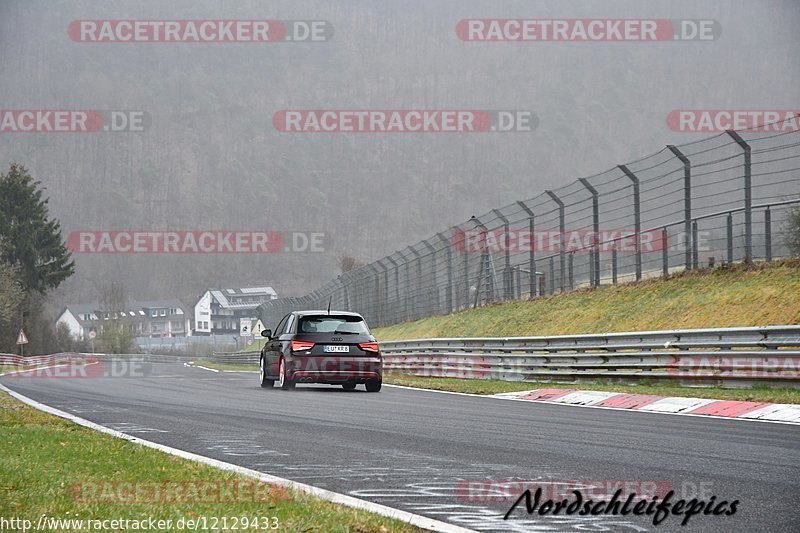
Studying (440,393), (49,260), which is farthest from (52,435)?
(49,260)

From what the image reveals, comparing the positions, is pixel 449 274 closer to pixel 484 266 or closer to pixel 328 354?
pixel 484 266

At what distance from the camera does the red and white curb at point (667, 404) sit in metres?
11.9

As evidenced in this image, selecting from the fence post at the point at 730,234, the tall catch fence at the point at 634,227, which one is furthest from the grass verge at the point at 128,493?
the fence post at the point at 730,234

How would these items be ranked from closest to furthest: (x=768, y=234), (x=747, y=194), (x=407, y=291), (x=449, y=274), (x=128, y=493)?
1. (x=128, y=493)
2. (x=747, y=194)
3. (x=768, y=234)
4. (x=449, y=274)
5. (x=407, y=291)

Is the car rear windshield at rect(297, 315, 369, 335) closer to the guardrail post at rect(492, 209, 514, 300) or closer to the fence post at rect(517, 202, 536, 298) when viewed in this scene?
the fence post at rect(517, 202, 536, 298)

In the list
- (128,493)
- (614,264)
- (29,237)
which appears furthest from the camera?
(29,237)

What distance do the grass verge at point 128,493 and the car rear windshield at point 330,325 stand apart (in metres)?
10.3

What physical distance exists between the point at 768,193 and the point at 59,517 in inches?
652

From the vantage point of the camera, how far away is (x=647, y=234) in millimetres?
22719

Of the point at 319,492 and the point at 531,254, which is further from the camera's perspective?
the point at 531,254

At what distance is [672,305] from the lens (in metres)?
21.5

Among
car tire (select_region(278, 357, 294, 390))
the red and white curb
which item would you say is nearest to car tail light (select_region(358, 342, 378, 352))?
car tire (select_region(278, 357, 294, 390))

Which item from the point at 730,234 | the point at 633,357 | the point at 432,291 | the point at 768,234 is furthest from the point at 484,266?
the point at 633,357

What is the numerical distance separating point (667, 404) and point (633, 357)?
432 centimetres
